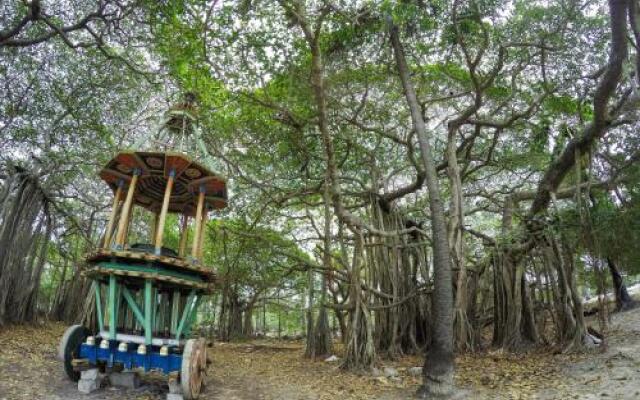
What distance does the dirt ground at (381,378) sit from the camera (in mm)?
4941

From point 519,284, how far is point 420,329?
1.97m

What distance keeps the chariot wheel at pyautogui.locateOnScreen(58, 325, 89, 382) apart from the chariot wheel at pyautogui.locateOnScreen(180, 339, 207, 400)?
4.80ft

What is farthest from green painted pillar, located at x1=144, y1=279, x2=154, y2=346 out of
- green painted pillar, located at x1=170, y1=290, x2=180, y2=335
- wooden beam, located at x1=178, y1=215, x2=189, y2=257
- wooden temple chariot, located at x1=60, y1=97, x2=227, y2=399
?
wooden beam, located at x1=178, y1=215, x2=189, y2=257

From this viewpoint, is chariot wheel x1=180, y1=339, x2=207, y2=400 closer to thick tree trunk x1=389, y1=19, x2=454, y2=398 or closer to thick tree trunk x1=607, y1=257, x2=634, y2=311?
thick tree trunk x1=389, y1=19, x2=454, y2=398

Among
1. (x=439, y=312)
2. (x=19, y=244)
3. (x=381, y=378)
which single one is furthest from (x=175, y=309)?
(x=19, y=244)

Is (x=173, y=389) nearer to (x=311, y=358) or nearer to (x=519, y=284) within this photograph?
(x=311, y=358)

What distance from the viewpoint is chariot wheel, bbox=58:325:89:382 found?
539cm

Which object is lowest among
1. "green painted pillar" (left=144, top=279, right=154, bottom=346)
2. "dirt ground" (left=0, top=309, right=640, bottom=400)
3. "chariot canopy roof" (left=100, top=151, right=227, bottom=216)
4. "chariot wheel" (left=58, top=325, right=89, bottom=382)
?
"dirt ground" (left=0, top=309, right=640, bottom=400)

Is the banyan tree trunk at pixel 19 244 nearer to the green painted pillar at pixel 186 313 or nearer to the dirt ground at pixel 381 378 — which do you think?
the dirt ground at pixel 381 378

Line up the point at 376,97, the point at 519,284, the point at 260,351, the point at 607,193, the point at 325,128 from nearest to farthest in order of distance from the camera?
the point at 325,128 → the point at 519,284 → the point at 607,193 → the point at 376,97 → the point at 260,351

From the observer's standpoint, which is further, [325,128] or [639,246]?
[639,246]

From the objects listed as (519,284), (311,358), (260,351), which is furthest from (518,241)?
(260,351)

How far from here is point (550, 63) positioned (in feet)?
26.2

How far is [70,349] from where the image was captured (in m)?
5.43
